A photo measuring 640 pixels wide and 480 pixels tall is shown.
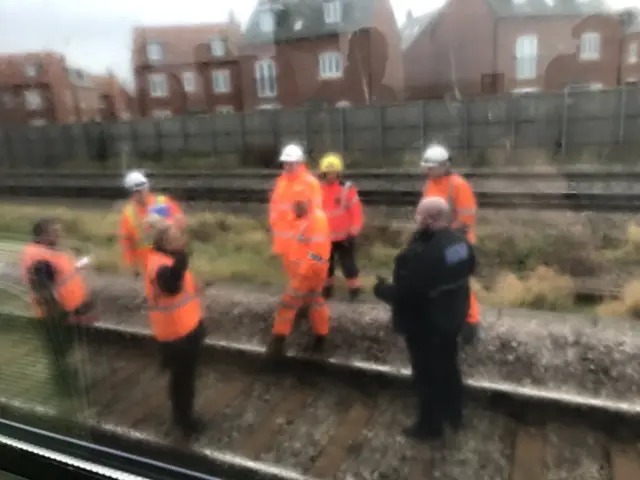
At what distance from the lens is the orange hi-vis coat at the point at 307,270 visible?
7.25 ft

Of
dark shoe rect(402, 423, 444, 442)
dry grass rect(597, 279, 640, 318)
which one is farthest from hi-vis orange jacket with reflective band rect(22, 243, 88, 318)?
dry grass rect(597, 279, 640, 318)

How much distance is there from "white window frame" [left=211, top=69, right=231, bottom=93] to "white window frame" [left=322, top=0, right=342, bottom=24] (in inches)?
12.0

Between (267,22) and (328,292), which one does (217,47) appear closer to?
(267,22)

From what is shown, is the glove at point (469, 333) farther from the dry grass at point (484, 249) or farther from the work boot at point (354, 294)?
the work boot at point (354, 294)

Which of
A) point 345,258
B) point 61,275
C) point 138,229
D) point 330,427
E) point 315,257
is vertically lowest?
point 330,427

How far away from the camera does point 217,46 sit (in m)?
1.43

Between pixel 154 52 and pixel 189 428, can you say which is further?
pixel 189 428

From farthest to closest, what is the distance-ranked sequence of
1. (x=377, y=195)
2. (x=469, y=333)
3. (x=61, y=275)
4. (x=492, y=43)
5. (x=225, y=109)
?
(x=469, y=333) → (x=377, y=195) → (x=61, y=275) → (x=225, y=109) → (x=492, y=43)

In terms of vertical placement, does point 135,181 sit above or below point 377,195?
above

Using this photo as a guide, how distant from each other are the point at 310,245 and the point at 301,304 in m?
0.28

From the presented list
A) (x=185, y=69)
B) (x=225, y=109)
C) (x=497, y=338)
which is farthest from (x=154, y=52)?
(x=497, y=338)

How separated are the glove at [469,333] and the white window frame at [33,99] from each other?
1502 mm

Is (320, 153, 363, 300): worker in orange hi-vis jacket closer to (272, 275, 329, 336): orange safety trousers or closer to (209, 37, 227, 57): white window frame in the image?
(272, 275, 329, 336): orange safety trousers

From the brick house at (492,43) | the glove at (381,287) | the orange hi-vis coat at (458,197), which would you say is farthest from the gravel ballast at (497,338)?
the brick house at (492,43)
